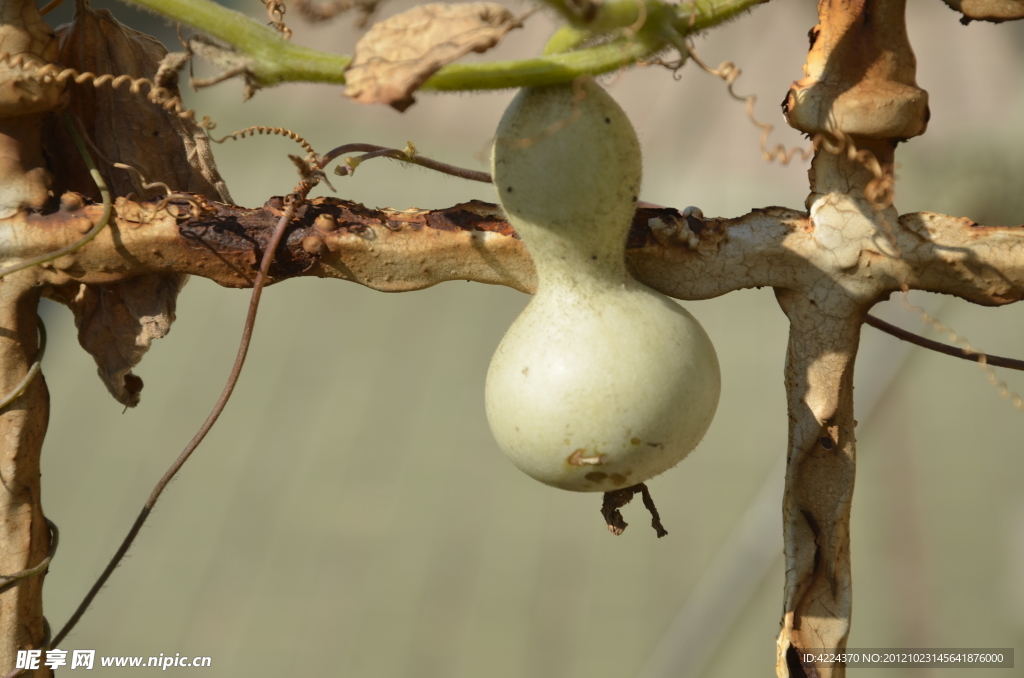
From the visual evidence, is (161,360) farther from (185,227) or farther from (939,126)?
(939,126)

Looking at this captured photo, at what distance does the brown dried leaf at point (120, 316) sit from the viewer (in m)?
0.50

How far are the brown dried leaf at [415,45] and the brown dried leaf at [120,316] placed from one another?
0.23 m

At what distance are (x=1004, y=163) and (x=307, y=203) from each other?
1381 mm

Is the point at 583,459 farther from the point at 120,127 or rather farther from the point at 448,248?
the point at 120,127

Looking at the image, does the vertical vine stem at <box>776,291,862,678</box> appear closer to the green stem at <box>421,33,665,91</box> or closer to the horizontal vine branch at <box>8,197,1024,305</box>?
the horizontal vine branch at <box>8,197,1024,305</box>

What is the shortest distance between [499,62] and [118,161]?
0.26 meters

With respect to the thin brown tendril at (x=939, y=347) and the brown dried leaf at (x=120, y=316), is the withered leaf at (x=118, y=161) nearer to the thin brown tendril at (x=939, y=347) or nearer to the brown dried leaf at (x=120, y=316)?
the brown dried leaf at (x=120, y=316)

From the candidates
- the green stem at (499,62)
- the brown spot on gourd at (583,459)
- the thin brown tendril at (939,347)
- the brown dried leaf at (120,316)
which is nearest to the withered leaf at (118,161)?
the brown dried leaf at (120,316)

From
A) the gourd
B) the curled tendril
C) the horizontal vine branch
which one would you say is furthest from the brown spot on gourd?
the curled tendril

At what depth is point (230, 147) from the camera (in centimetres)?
199

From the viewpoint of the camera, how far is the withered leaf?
50cm

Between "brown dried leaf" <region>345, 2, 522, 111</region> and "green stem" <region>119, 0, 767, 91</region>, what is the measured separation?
1.1 inches

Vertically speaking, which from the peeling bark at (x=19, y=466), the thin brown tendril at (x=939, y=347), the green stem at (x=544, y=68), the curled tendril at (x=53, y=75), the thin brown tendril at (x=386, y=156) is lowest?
the peeling bark at (x=19, y=466)

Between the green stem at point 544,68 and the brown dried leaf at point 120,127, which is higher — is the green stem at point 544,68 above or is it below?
above
